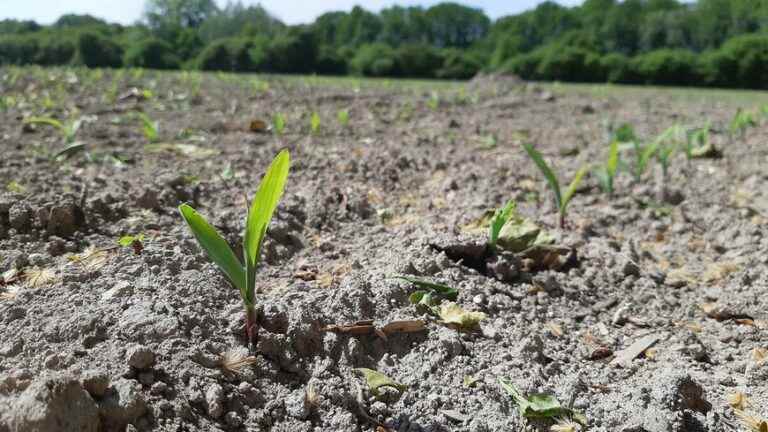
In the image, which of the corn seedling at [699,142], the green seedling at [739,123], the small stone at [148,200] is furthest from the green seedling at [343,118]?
the green seedling at [739,123]

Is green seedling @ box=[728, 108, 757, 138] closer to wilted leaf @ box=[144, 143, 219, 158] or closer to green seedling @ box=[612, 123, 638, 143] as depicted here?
green seedling @ box=[612, 123, 638, 143]

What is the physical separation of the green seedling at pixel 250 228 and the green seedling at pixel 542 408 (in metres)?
0.57

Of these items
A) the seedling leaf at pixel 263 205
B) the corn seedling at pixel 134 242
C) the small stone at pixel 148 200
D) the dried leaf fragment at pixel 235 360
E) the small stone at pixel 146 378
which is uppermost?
the seedling leaf at pixel 263 205

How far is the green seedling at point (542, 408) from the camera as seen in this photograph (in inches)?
48.4

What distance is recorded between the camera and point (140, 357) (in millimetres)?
1162

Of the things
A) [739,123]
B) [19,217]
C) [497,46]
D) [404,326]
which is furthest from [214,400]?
[497,46]

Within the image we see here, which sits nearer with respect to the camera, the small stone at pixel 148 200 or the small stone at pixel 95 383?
the small stone at pixel 95 383

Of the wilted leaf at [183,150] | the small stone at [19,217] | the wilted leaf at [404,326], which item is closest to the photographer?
the wilted leaf at [404,326]

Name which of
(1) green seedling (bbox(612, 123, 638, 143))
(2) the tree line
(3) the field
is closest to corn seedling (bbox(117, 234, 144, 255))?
(3) the field

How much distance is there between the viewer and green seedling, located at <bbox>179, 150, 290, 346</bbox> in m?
1.18

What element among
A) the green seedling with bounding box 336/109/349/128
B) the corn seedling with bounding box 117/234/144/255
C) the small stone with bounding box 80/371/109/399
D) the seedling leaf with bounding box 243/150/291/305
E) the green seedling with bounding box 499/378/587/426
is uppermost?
the seedling leaf with bounding box 243/150/291/305

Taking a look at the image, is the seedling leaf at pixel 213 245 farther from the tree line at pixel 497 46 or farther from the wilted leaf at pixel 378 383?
the tree line at pixel 497 46

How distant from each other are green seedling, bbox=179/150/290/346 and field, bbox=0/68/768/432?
0.54 ft

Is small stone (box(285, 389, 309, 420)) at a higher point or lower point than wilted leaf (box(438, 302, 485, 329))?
lower
